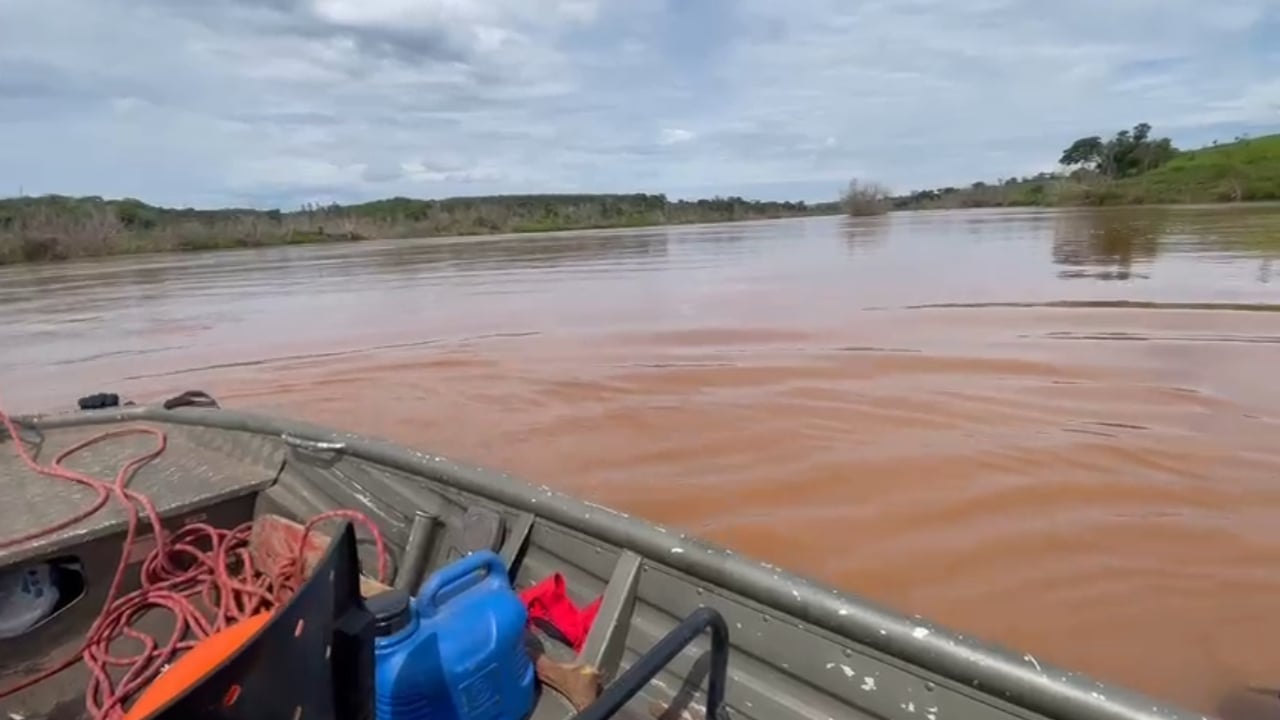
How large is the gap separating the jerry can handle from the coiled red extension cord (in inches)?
25.5

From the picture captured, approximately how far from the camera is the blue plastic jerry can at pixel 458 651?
1.72m

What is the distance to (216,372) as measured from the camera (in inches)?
327

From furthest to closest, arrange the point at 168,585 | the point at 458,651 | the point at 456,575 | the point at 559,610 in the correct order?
the point at 168,585
the point at 559,610
the point at 456,575
the point at 458,651

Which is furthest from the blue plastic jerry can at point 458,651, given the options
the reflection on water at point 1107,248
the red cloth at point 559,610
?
the reflection on water at point 1107,248

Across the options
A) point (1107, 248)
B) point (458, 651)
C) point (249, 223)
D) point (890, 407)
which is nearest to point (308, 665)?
A: point (458, 651)

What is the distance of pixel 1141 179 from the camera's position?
57469mm

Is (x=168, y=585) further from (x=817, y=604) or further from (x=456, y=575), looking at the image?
(x=817, y=604)

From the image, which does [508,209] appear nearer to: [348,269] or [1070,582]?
[348,269]

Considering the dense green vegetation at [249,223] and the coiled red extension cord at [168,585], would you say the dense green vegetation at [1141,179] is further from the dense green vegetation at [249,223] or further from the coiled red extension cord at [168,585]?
the coiled red extension cord at [168,585]

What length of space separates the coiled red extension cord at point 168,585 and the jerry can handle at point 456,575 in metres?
0.65

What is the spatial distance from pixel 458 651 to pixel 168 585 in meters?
1.32

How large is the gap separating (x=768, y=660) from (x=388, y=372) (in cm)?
677

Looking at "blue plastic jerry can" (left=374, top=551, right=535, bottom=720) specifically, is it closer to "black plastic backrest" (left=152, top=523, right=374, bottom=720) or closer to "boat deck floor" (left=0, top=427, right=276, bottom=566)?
"black plastic backrest" (left=152, top=523, right=374, bottom=720)

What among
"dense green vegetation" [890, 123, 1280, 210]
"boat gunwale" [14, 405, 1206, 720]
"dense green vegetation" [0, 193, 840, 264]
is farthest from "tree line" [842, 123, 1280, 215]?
"boat gunwale" [14, 405, 1206, 720]
